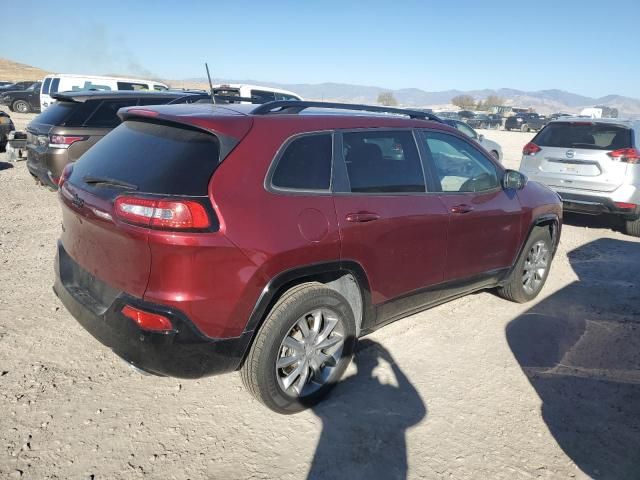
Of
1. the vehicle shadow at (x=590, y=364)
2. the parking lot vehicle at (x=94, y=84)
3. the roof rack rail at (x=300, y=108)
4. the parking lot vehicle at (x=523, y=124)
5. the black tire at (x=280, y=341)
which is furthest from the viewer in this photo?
the parking lot vehicle at (x=523, y=124)

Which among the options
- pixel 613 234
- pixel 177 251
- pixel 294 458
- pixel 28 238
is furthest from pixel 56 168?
pixel 613 234

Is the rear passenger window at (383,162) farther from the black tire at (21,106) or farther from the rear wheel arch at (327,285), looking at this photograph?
the black tire at (21,106)

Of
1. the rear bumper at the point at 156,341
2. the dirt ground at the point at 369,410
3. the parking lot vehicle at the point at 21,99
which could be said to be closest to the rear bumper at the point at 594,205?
the dirt ground at the point at 369,410

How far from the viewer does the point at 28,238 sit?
571 cm

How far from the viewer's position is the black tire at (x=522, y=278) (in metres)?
Result: 4.53

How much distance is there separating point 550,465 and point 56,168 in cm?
651

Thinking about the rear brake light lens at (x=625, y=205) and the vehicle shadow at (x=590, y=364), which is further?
the rear brake light lens at (x=625, y=205)

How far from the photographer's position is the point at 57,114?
686cm

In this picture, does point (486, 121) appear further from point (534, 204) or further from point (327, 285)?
point (327, 285)

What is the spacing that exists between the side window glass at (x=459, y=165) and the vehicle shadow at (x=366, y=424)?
1451 mm

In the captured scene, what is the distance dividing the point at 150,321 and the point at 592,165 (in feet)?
23.1

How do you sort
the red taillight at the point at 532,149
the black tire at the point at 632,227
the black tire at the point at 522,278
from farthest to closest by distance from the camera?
the red taillight at the point at 532,149, the black tire at the point at 632,227, the black tire at the point at 522,278

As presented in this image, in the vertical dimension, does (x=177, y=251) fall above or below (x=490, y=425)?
above

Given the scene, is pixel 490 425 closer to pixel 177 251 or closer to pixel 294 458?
pixel 294 458
